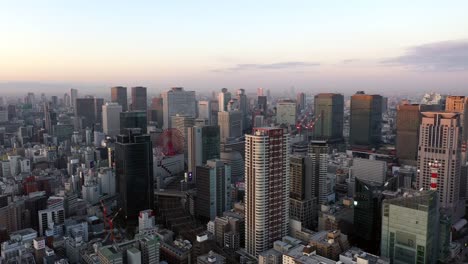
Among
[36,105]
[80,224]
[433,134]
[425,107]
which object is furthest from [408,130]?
[36,105]

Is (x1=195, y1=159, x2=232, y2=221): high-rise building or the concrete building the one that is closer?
(x1=195, y1=159, x2=232, y2=221): high-rise building

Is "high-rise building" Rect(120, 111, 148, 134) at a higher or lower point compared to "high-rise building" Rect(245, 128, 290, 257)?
higher

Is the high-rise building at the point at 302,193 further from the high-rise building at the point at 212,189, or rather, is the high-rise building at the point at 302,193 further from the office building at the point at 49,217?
the office building at the point at 49,217

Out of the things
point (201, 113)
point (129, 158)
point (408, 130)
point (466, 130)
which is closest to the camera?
point (129, 158)

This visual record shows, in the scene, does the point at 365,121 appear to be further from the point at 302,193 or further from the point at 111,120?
the point at 111,120

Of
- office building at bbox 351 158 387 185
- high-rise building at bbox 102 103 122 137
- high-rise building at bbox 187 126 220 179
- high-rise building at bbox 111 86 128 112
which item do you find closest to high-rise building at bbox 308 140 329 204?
office building at bbox 351 158 387 185

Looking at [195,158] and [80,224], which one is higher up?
[195,158]

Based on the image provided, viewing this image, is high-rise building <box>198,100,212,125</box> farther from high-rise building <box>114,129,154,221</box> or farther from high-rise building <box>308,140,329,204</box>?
high-rise building <box>308,140,329,204</box>

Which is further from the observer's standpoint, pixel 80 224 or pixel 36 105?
pixel 36 105

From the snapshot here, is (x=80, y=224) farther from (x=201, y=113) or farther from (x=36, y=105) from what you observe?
(x=36, y=105)
